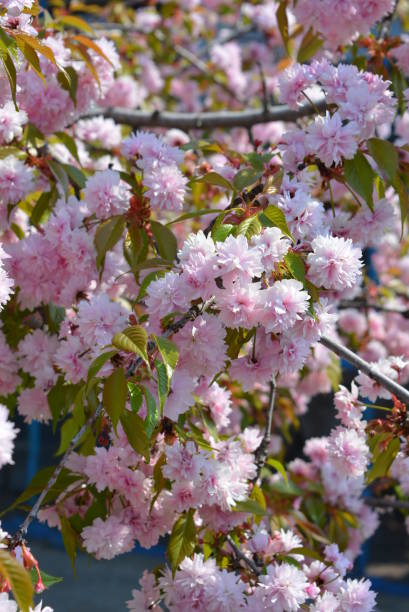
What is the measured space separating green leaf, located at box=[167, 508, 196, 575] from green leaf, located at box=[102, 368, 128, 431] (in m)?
0.48

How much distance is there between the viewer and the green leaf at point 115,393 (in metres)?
1.14

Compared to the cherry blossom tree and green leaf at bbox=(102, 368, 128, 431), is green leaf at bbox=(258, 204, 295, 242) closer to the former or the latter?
the cherry blossom tree

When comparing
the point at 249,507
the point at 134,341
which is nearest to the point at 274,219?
the point at 134,341

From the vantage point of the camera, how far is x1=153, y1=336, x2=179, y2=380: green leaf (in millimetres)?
1132

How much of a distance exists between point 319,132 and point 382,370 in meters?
0.57

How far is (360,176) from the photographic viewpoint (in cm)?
145

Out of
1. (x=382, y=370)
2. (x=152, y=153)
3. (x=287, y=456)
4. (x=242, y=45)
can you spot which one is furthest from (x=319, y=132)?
(x=242, y=45)

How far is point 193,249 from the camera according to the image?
123 cm

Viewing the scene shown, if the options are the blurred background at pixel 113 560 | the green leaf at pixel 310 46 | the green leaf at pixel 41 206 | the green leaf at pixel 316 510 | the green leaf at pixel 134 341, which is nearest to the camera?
the green leaf at pixel 134 341

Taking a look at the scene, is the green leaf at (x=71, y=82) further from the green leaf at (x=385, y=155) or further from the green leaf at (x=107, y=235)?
the green leaf at (x=385, y=155)

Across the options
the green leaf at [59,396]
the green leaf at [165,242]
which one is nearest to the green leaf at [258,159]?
the green leaf at [165,242]

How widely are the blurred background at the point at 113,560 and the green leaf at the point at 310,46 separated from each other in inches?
121

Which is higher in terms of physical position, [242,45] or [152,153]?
[152,153]

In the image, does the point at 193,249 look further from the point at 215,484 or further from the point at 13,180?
the point at 13,180
